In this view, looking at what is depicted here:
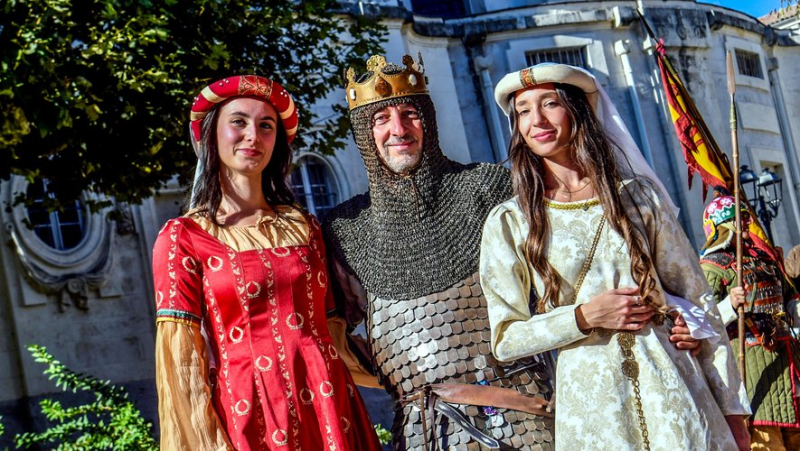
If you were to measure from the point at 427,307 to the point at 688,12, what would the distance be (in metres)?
19.9

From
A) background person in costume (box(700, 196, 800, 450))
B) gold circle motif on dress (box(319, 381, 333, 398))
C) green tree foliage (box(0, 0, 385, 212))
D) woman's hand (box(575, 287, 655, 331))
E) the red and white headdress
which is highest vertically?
green tree foliage (box(0, 0, 385, 212))

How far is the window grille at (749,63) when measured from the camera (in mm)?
24242

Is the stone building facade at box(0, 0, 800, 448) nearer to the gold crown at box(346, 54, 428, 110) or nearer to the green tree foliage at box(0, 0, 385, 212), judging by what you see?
the green tree foliage at box(0, 0, 385, 212)

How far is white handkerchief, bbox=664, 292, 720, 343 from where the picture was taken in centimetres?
381

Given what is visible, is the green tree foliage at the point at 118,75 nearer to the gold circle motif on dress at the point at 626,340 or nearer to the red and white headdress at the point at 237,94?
the red and white headdress at the point at 237,94

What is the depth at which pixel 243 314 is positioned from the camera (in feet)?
14.0

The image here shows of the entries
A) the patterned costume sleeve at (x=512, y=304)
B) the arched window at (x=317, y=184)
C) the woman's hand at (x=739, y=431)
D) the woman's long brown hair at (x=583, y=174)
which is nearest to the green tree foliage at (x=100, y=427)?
the patterned costume sleeve at (x=512, y=304)

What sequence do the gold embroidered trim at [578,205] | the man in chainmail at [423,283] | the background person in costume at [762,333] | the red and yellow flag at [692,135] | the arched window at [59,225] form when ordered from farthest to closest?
1. the arched window at [59,225]
2. the background person in costume at [762,333]
3. the red and yellow flag at [692,135]
4. the man in chainmail at [423,283]
5. the gold embroidered trim at [578,205]

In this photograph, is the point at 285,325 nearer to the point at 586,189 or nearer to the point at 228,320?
the point at 228,320

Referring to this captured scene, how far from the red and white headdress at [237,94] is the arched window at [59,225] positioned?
10018mm

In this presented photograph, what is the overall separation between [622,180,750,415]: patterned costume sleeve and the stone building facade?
9.24m

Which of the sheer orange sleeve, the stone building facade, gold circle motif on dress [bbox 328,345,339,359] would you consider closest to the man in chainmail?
gold circle motif on dress [bbox 328,345,339,359]

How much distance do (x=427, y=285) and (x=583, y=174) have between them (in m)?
0.77

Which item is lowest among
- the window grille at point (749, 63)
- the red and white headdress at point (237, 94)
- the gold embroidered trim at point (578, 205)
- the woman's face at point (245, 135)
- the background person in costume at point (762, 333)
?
the background person in costume at point (762, 333)
